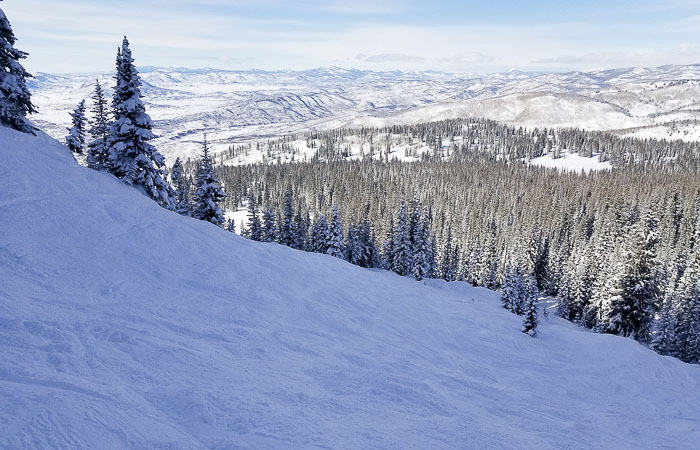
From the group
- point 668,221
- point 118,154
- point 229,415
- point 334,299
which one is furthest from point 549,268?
point 229,415

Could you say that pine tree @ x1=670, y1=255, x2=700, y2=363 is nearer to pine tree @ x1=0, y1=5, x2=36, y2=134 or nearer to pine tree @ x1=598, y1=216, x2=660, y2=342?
pine tree @ x1=598, y1=216, x2=660, y2=342

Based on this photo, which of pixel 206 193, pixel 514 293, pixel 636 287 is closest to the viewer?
pixel 206 193

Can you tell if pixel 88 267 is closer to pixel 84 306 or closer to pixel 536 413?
pixel 84 306

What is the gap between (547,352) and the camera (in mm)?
19484

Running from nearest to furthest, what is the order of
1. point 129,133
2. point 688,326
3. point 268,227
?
1. point 129,133
2. point 688,326
3. point 268,227

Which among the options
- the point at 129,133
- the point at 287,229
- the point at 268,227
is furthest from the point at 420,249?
the point at 129,133

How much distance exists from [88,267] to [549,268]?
80.6m

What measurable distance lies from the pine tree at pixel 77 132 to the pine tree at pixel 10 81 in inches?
487

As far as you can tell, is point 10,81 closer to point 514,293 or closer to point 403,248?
point 403,248

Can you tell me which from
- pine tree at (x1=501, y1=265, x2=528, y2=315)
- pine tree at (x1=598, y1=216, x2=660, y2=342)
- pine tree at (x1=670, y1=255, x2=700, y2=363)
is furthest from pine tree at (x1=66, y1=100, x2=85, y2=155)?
pine tree at (x1=670, y1=255, x2=700, y2=363)

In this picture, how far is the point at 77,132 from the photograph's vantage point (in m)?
36.2

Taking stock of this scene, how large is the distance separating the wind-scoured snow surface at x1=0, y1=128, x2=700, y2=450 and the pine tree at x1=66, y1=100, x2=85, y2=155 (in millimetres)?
16652

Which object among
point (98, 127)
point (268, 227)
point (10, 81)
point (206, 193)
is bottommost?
point (268, 227)

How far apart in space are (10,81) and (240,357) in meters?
23.1
